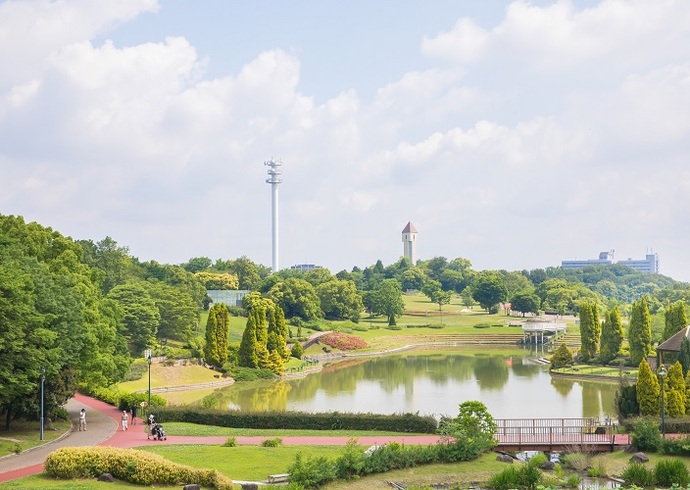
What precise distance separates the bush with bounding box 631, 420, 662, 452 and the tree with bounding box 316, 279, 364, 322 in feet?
233

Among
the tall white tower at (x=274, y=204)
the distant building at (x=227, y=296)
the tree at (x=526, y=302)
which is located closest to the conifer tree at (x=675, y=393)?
the tree at (x=526, y=302)

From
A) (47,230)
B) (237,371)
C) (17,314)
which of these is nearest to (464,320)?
(237,371)

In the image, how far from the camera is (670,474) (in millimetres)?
23125

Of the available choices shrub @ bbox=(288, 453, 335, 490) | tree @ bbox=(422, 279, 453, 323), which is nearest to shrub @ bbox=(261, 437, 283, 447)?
shrub @ bbox=(288, 453, 335, 490)

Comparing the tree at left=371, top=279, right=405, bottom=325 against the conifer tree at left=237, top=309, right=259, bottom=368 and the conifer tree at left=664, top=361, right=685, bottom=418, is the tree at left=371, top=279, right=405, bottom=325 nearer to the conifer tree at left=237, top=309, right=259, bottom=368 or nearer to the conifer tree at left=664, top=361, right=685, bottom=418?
the conifer tree at left=237, top=309, right=259, bottom=368

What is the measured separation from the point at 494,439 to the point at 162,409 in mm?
14329

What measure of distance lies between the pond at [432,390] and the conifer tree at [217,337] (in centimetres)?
364

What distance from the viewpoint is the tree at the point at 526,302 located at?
4213 inches

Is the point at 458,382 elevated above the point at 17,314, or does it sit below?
below

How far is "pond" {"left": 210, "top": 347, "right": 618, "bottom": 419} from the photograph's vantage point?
1788 inches

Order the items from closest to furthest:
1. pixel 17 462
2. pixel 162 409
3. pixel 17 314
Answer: pixel 17 462 < pixel 17 314 < pixel 162 409

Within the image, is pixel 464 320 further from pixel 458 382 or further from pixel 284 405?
pixel 284 405

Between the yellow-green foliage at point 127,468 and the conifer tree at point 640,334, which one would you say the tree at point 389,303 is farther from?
the yellow-green foliage at point 127,468

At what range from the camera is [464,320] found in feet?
346
